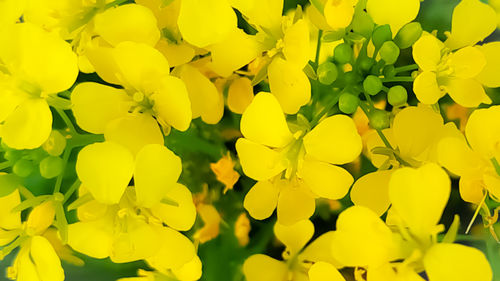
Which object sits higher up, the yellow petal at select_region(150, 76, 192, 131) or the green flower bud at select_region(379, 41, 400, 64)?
the green flower bud at select_region(379, 41, 400, 64)

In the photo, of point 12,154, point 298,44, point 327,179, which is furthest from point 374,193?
point 12,154

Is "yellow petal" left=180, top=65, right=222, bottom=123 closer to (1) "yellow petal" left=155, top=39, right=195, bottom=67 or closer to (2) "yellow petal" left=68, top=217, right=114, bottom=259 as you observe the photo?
(1) "yellow petal" left=155, top=39, right=195, bottom=67

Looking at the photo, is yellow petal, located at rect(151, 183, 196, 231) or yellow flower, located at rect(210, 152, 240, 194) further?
yellow flower, located at rect(210, 152, 240, 194)

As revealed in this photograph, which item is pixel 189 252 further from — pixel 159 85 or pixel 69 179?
pixel 69 179

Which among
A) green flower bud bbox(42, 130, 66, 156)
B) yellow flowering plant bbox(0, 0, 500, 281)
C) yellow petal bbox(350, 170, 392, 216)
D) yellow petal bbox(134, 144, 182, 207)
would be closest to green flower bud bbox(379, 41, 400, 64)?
yellow flowering plant bbox(0, 0, 500, 281)

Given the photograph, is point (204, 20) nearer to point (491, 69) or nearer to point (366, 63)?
point (366, 63)

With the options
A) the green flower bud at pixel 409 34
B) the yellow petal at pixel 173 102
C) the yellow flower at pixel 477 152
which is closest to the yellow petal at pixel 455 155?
the yellow flower at pixel 477 152
